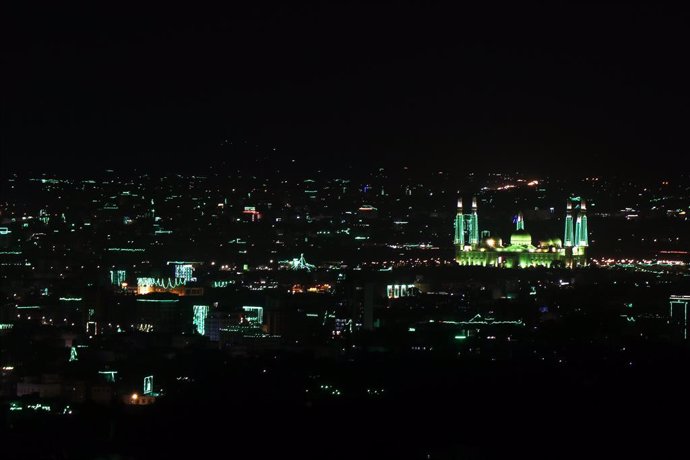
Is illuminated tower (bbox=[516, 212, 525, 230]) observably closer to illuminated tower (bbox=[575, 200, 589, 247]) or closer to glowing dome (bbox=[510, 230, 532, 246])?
glowing dome (bbox=[510, 230, 532, 246])

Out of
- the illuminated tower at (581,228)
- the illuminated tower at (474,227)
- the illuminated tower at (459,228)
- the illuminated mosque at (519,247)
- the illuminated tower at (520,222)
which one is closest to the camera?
the illuminated mosque at (519,247)

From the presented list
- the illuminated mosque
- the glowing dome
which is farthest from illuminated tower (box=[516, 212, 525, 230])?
the glowing dome

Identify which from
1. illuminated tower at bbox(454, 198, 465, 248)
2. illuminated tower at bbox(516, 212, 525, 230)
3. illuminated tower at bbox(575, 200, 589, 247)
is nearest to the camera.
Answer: illuminated tower at bbox(454, 198, 465, 248)

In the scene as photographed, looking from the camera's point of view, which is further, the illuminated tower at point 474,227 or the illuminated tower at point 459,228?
the illuminated tower at point 459,228

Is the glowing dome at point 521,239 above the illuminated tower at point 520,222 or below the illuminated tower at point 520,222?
below

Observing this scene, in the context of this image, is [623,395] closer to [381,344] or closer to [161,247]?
[381,344]

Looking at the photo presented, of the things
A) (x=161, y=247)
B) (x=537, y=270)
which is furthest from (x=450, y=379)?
(x=537, y=270)

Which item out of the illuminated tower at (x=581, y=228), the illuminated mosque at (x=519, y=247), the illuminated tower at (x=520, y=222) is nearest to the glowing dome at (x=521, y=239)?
the illuminated mosque at (x=519, y=247)

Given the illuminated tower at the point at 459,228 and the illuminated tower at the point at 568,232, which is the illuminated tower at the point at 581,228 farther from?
the illuminated tower at the point at 459,228
